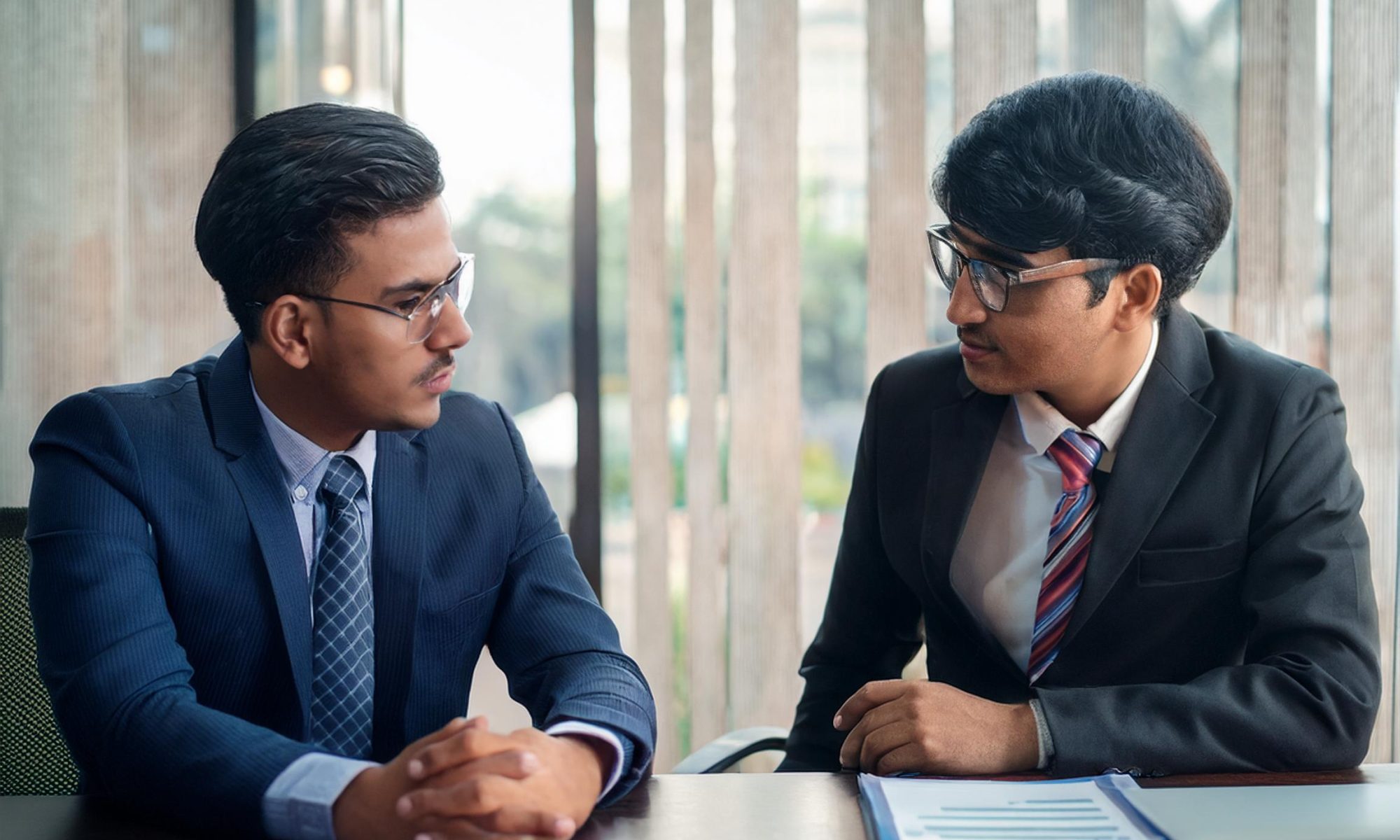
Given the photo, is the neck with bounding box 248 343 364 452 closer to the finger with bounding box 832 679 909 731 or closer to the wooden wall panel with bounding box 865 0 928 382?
the finger with bounding box 832 679 909 731

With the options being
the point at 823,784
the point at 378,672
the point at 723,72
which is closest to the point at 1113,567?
the point at 823,784

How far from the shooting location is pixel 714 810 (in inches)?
46.9

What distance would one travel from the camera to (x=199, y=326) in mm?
2646

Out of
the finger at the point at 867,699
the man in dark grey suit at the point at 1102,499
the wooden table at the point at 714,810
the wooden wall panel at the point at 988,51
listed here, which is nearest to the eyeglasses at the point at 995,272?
the man in dark grey suit at the point at 1102,499

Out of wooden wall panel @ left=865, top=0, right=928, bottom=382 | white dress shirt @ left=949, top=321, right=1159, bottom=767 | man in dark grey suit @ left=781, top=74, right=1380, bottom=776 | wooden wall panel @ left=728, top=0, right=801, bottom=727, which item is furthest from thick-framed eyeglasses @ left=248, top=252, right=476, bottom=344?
wooden wall panel @ left=865, top=0, right=928, bottom=382

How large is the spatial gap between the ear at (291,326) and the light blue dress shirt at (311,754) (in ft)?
0.26

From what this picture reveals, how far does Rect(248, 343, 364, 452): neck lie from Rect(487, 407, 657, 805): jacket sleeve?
11.0 inches

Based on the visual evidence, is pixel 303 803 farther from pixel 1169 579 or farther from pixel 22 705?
pixel 1169 579

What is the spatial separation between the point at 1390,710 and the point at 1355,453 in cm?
56

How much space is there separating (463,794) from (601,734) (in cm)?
21

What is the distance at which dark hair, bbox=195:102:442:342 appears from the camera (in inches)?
58.0

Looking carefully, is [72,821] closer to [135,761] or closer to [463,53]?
[135,761]

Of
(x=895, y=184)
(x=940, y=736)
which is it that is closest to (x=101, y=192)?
(x=895, y=184)

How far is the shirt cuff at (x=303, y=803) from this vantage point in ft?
3.61
